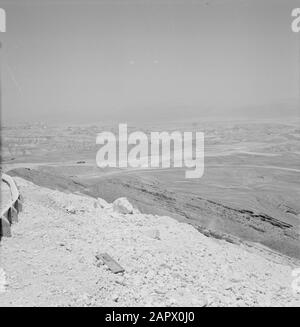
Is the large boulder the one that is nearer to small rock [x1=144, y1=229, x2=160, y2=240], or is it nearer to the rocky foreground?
the rocky foreground

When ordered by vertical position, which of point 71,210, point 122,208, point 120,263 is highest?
point 71,210

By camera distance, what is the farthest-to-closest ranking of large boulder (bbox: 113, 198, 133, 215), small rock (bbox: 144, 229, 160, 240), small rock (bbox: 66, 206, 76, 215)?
large boulder (bbox: 113, 198, 133, 215) → small rock (bbox: 66, 206, 76, 215) → small rock (bbox: 144, 229, 160, 240)

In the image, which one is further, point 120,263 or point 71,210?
point 71,210

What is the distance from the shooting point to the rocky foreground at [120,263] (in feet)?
20.2

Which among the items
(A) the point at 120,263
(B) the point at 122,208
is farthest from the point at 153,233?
(A) the point at 120,263

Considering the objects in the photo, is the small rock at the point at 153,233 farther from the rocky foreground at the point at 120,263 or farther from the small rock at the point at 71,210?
the small rock at the point at 71,210

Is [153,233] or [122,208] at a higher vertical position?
[122,208]

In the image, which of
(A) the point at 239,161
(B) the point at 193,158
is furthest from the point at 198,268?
(B) the point at 193,158

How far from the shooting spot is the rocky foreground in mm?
6168

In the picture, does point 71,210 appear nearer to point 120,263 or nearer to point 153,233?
point 153,233

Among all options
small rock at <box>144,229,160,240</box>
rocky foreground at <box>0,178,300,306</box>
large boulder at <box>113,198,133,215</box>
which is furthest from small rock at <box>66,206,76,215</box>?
small rock at <box>144,229,160,240</box>

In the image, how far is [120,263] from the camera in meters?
7.40

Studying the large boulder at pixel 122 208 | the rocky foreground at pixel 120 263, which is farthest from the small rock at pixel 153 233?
the large boulder at pixel 122 208

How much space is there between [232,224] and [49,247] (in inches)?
515
